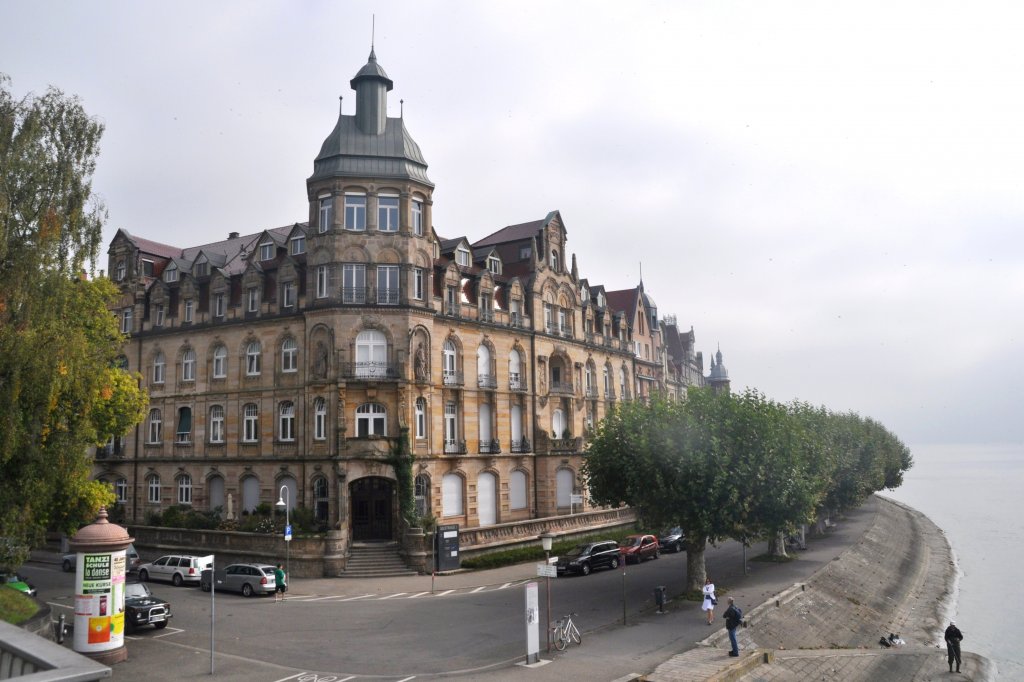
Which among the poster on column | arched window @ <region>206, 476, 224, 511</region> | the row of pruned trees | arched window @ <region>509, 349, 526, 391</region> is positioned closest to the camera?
the poster on column

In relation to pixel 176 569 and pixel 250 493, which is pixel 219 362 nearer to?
pixel 250 493

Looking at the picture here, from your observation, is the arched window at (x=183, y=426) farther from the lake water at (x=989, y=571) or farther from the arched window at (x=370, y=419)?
the lake water at (x=989, y=571)

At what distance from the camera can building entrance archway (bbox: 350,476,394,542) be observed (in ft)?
141

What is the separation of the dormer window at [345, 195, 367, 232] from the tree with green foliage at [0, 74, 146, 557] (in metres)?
17.0

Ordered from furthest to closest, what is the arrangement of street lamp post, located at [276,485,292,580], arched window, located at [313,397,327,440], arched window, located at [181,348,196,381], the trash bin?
arched window, located at [181,348,196,381] < arched window, located at [313,397,327,440] < street lamp post, located at [276,485,292,580] < the trash bin

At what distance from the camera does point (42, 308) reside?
25.7 meters

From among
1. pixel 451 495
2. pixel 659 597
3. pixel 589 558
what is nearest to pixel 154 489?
pixel 451 495

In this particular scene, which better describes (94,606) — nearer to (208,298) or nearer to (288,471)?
Result: (288,471)

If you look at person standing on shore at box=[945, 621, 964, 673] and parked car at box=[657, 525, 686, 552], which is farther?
parked car at box=[657, 525, 686, 552]

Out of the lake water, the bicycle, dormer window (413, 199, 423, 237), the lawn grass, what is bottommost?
the lake water

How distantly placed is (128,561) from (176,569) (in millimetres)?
4054

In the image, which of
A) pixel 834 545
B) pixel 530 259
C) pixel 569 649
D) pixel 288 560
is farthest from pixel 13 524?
pixel 834 545

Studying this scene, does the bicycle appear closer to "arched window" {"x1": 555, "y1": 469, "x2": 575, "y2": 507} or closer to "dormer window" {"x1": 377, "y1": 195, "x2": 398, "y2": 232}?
"dormer window" {"x1": 377, "y1": 195, "x2": 398, "y2": 232}

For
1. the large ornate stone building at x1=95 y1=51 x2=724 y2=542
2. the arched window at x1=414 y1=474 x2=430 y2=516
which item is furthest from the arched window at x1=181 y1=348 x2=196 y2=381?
the arched window at x1=414 y1=474 x2=430 y2=516
